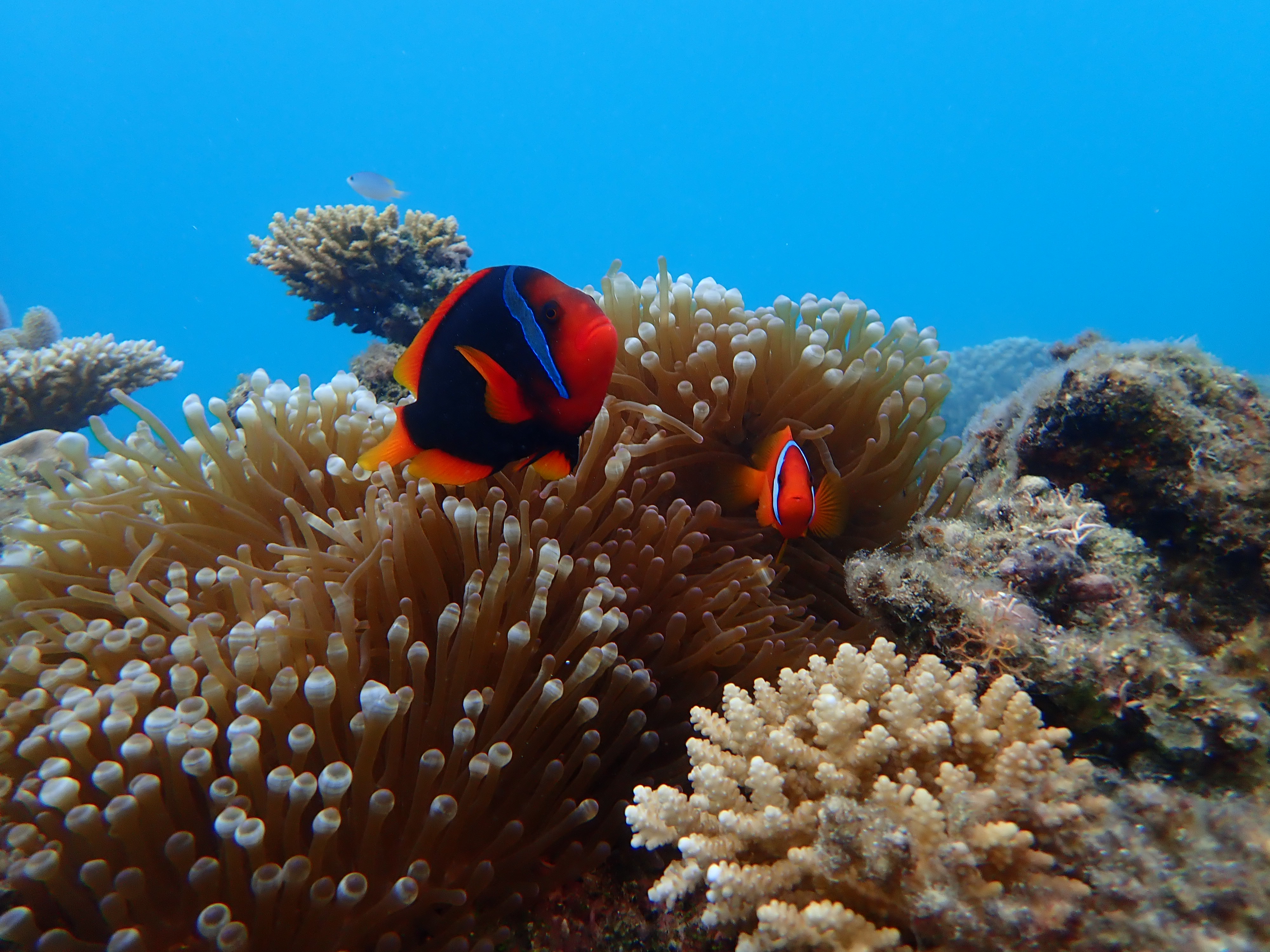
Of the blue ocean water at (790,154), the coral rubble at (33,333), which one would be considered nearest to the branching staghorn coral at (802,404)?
the coral rubble at (33,333)

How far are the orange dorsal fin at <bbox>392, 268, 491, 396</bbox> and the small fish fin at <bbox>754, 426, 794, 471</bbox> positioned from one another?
113 centimetres

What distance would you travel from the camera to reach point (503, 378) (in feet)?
4.74

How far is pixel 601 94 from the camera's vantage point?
119m

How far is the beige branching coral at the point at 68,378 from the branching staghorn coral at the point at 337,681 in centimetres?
489

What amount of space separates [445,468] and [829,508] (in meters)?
1.38

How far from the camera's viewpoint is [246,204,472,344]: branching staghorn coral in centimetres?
573

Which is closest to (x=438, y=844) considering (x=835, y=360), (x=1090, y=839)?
(x=1090, y=839)

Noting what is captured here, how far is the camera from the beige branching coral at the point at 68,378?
6008mm

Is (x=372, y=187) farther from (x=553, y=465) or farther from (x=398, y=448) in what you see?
(x=553, y=465)

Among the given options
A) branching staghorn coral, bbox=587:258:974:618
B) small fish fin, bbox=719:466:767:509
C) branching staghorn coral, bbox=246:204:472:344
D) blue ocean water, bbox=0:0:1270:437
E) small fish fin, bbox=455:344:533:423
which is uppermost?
blue ocean water, bbox=0:0:1270:437

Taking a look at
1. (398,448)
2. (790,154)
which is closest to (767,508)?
(398,448)

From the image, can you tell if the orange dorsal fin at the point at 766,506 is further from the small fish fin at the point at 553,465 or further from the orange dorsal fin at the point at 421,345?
the orange dorsal fin at the point at 421,345

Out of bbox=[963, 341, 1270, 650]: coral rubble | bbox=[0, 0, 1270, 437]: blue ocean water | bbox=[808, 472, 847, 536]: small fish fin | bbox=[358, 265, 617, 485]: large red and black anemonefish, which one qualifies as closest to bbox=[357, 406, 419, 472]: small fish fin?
bbox=[358, 265, 617, 485]: large red and black anemonefish

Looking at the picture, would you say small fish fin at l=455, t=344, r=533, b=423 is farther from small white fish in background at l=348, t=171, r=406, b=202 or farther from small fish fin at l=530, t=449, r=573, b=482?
small white fish in background at l=348, t=171, r=406, b=202
